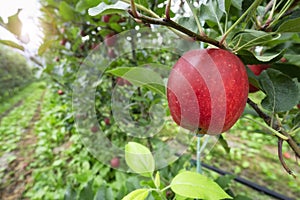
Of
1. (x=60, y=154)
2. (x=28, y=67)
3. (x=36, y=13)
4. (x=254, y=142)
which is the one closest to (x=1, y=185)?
(x=60, y=154)

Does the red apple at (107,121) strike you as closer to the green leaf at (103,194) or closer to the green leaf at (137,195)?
the green leaf at (103,194)

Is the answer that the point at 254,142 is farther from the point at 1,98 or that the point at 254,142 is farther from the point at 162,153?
the point at 1,98

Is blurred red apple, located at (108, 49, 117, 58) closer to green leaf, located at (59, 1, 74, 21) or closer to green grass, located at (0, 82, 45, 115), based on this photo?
green leaf, located at (59, 1, 74, 21)

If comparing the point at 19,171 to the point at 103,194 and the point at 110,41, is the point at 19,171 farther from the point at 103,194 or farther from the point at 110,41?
the point at 103,194

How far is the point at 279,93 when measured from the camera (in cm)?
35

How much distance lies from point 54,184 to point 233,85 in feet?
5.88

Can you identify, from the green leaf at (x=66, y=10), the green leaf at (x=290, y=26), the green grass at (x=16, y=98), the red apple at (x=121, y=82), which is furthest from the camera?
the green grass at (x=16, y=98)

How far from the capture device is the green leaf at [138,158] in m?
0.42

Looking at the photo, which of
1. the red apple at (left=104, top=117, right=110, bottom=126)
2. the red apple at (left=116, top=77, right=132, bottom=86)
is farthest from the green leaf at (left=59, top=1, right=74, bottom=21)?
the red apple at (left=104, top=117, right=110, bottom=126)

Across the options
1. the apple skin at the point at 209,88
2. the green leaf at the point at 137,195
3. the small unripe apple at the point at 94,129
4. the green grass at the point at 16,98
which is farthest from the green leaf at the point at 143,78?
the green grass at the point at 16,98

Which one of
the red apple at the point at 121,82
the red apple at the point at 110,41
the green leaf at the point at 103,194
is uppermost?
the red apple at the point at 110,41

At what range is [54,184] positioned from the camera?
1735 mm

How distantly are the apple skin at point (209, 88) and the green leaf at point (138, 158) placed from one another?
15 centimetres

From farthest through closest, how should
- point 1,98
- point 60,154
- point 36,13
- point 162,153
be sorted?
point 1,98, point 60,154, point 36,13, point 162,153
